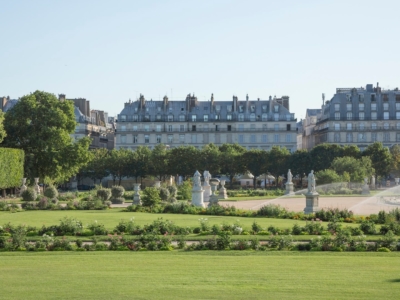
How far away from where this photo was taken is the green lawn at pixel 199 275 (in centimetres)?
1410

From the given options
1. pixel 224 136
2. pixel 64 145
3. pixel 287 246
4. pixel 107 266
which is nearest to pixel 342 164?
pixel 64 145

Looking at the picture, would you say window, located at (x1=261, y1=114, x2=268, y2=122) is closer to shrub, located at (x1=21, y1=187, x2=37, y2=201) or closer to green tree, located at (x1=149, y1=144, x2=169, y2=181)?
green tree, located at (x1=149, y1=144, x2=169, y2=181)

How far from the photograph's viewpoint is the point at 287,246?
21.6 meters

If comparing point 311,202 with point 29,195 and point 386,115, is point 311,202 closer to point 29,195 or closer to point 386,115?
point 29,195

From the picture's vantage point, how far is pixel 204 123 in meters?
110

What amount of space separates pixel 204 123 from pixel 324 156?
30.1 meters

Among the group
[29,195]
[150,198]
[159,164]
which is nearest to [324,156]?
[159,164]

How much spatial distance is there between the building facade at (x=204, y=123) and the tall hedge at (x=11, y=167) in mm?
50487

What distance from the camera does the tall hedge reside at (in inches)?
2234

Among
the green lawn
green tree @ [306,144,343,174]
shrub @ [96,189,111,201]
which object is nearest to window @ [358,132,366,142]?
green tree @ [306,144,343,174]

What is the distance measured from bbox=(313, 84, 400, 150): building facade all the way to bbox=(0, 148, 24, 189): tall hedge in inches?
2234

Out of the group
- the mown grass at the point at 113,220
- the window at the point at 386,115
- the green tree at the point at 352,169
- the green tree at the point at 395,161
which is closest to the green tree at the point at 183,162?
the green tree at the point at 352,169

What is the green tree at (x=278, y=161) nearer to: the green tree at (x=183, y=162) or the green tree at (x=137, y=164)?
the green tree at (x=183, y=162)

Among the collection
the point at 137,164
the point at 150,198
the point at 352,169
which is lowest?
the point at 150,198
